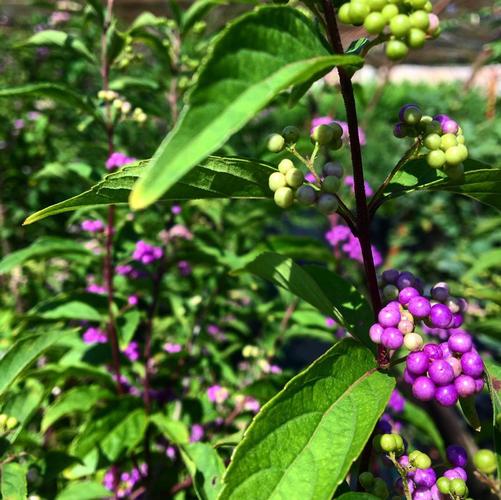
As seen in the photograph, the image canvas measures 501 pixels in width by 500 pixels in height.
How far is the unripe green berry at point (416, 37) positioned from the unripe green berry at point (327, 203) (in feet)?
0.93

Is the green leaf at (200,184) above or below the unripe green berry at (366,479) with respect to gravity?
above

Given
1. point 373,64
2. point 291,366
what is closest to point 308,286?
point 291,366

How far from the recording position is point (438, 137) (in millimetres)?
872

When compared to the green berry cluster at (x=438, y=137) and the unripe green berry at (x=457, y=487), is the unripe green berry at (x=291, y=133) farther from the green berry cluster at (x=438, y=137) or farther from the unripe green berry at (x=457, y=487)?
the unripe green berry at (x=457, y=487)

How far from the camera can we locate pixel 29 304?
3752mm

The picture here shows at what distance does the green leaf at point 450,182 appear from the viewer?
35.8 inches

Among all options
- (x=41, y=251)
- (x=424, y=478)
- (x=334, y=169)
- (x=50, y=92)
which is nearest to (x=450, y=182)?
(x=334, y=169)

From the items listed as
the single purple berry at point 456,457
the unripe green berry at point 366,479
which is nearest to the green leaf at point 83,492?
the unripe green berry at point 366,479

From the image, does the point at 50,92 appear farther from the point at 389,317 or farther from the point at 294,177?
the point at 389,317

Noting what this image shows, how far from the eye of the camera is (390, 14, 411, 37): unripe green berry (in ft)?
2.27

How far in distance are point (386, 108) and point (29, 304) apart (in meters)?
10.0

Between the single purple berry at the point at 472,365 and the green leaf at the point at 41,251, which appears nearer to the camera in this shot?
the single purple berry at the point at 472,365

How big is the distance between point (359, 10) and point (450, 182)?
391 millimetres

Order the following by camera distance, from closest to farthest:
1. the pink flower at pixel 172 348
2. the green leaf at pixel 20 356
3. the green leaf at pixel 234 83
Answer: the green leaf at pixel 234 83 → the green leaf at pixel 20 356 → the pink flower at pixel 172 348
